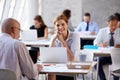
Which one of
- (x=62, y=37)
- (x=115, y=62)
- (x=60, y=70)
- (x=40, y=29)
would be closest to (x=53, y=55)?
(x=60, y=70)

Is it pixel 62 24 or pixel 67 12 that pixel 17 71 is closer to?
pixel 62 24

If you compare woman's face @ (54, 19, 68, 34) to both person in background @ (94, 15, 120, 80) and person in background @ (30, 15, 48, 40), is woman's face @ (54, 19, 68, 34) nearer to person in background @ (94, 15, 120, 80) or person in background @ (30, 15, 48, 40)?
person in background @ (94, 15, 120, 80)

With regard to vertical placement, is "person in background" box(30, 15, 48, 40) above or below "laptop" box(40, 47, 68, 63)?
above

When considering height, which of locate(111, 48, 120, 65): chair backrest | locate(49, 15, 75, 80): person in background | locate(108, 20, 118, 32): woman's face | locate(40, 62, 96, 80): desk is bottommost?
locate(40, 62, 96, 80): desk

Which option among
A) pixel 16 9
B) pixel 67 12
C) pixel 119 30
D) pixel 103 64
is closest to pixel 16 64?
pixel 103 64

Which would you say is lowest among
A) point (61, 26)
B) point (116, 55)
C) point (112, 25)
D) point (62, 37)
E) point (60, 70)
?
point (60, 70)

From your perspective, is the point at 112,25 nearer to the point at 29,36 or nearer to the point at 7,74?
the point at 29,36

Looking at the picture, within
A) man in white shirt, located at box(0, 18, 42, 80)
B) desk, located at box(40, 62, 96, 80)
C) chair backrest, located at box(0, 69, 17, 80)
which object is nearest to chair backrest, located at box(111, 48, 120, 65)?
desk, located at box(40, 62, 96, 80)

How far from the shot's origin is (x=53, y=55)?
424 cm

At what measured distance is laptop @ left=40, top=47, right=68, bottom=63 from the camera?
4167mm

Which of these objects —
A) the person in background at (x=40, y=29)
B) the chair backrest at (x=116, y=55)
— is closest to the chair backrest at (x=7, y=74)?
the chair backrest at (x=116, y=55)

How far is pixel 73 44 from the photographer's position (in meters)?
5.07

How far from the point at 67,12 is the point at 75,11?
6.48 ft

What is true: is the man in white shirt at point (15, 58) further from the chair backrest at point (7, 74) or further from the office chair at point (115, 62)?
the office chair at point (115, 62)
